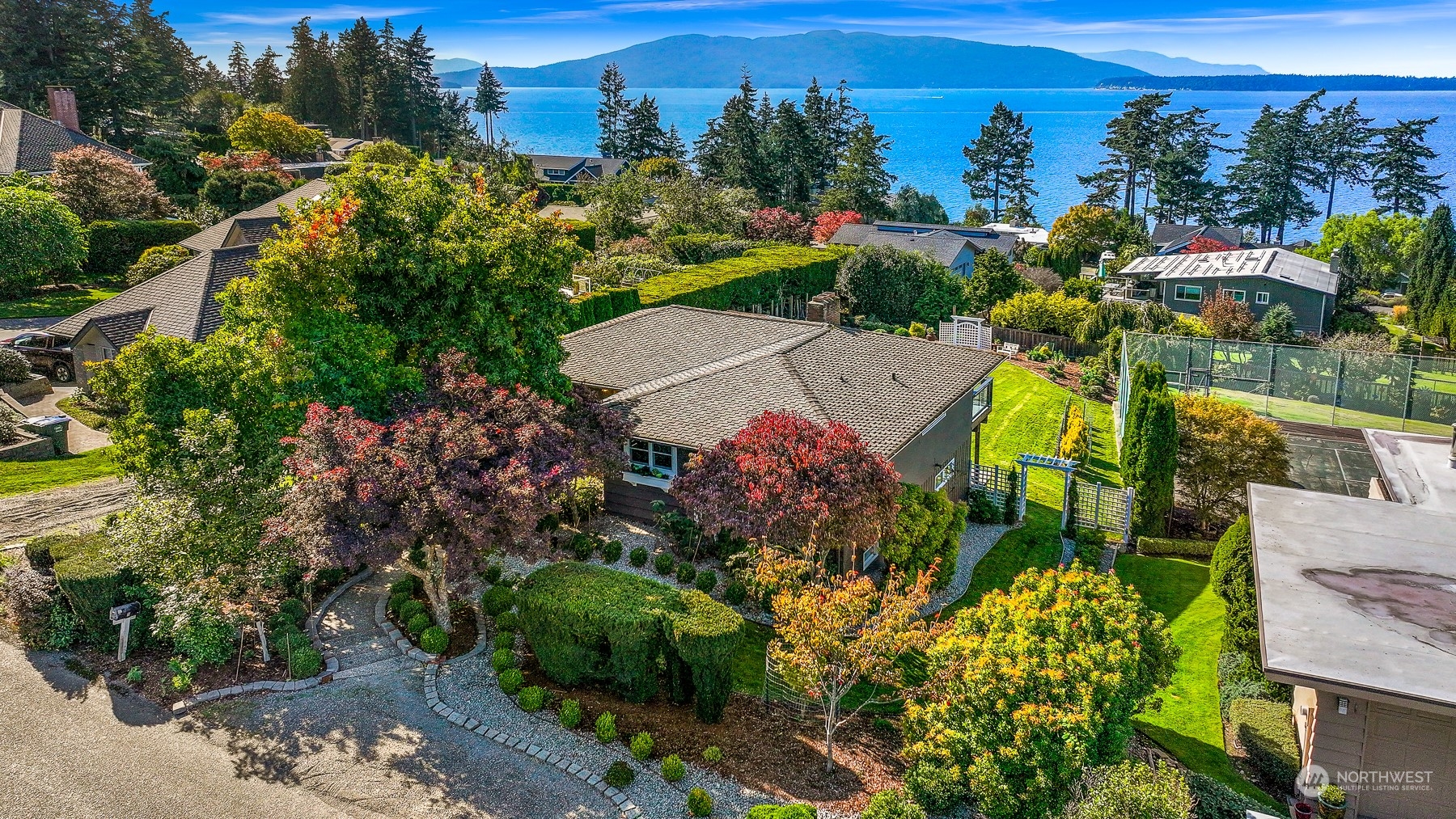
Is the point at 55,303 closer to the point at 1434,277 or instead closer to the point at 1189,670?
the point at 1189,670

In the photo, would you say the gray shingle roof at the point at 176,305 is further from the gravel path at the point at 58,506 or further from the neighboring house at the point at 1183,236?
the neighboring house at the point at 1183,236

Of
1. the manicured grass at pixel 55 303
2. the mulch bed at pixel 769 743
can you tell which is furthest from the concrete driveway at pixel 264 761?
the manicured grass at pixel 55 303

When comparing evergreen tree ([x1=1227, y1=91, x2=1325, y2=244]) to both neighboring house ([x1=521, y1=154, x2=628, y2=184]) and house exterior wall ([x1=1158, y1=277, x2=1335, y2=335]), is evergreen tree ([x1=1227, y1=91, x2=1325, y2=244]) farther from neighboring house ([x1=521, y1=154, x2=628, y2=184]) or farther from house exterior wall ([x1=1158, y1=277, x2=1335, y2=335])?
neighboring house ([x1=521, y1=154, x2=628, y2=184])

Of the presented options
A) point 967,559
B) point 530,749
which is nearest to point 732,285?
point 967,559

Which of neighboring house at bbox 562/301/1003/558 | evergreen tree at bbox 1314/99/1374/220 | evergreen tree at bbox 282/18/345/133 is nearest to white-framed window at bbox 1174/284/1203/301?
neighboring house at bbox 562/301/1003/558

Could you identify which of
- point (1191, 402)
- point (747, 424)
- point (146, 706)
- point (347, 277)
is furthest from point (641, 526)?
point (1191, 402)
